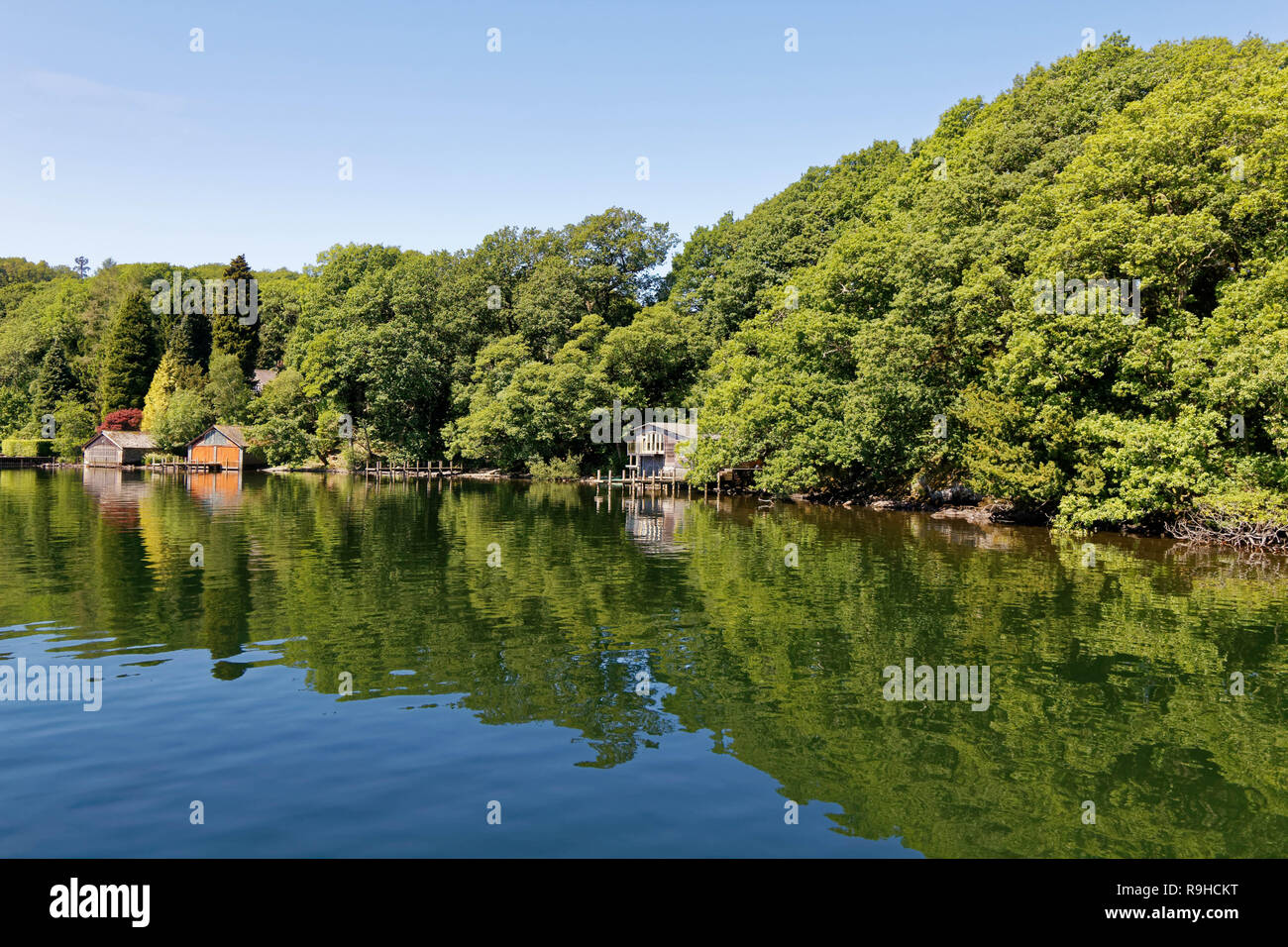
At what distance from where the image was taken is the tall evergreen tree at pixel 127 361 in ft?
368

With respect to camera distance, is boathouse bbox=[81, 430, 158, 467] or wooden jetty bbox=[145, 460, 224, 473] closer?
wooden jetty bbox=[145, 460, 224, 473]

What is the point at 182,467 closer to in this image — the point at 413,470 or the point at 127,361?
the point at 127,361

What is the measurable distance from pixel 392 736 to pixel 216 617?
10019 millimetres

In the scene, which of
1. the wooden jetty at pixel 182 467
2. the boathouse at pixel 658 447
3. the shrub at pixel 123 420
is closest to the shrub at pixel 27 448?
the shrub at pixel 123 420

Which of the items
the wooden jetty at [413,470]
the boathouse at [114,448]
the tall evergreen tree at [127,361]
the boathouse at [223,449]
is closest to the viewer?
the wooden jetty at [413,470]

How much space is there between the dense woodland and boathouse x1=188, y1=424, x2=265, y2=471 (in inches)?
90.8

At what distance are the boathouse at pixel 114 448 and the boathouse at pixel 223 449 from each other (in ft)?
34.4

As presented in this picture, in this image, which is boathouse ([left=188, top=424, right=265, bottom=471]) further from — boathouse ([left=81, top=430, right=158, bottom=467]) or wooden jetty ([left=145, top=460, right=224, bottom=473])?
boathouse ([left=81, top=430, right=158, bottom=467])

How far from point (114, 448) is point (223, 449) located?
16.9 metres

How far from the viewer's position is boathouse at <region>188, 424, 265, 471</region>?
97.2 m

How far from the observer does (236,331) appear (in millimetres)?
115938

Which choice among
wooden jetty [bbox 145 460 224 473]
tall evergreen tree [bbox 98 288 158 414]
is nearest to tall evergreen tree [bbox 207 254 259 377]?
tall evergreen tree [bbox 98 288 158 414]

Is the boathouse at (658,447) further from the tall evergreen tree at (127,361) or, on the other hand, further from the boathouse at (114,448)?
the tall evergreen tree at (127,361)

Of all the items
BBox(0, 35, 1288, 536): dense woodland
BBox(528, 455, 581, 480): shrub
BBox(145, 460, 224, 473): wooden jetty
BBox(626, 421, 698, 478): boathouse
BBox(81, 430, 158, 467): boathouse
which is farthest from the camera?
BBox(81, 430, 158, 467): boathouse
